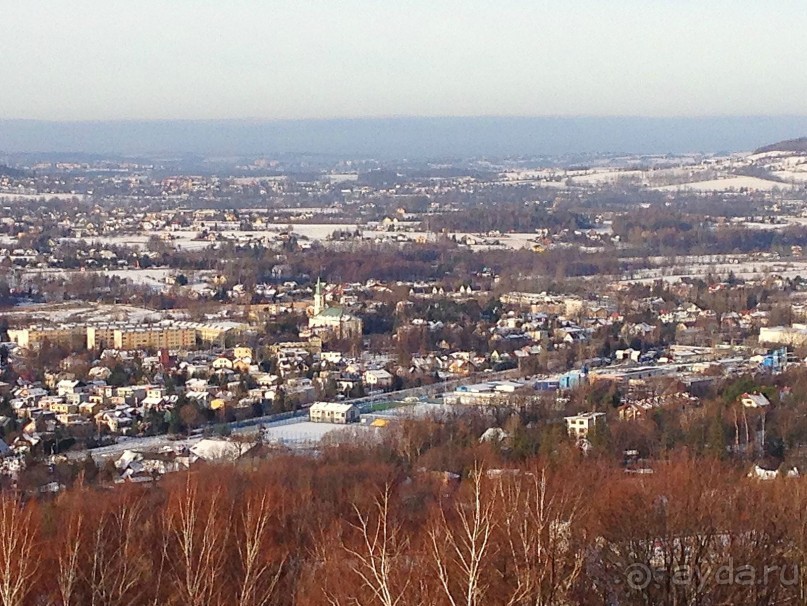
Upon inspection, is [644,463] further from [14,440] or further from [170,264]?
[170,264]

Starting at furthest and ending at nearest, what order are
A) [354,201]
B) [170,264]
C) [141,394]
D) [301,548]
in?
[354,201]
[170,264]
[141,394]
[301,548]

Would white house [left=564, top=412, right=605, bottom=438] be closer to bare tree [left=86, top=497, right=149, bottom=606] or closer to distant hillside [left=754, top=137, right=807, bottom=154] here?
bare tree [left=86, top=497, right=149, bottom=606]

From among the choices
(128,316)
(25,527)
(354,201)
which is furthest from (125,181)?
(25,527)

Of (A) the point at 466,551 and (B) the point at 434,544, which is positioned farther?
(A) the point at 466,551

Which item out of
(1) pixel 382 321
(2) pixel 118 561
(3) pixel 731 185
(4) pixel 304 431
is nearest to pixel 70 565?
(2) pixel 118 561

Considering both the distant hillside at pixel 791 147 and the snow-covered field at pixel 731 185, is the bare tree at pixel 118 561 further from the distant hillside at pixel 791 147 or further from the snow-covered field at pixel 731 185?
the distant hillside at pixel 791 147

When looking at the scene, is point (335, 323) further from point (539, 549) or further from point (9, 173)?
point (9, 173)
